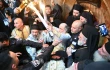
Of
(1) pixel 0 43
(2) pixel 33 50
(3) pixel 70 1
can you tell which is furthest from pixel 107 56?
(3) pixel 70 1

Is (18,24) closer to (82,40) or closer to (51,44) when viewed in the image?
(51,44)

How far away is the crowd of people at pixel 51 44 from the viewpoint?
2672 millimetres

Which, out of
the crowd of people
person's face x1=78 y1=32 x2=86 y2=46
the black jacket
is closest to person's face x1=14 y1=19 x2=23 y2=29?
the crowd of people

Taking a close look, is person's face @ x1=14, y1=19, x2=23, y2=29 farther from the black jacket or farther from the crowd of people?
the black jacket

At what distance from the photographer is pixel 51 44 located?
3941 mm

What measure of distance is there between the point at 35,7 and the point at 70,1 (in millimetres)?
1292

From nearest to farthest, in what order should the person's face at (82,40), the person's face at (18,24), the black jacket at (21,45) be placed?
the person's face at (82,40)
the black jacket at (21,45)
the person's face at (18,24)

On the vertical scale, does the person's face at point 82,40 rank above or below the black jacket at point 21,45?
above

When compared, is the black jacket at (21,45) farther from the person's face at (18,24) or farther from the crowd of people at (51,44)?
the person's face at (18,24)

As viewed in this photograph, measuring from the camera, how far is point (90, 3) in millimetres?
4750

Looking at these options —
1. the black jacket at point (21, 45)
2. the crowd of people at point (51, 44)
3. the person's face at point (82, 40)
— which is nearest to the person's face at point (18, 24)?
the crowd of people at point (51, 44)

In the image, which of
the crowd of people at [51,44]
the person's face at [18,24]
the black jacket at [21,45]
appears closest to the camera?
the crowd of people at [51,44]

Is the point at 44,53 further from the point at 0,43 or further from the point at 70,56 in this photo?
the point at 0,43

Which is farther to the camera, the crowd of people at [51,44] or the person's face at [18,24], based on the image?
the person's face at [18,24]
